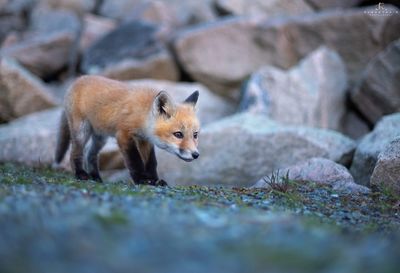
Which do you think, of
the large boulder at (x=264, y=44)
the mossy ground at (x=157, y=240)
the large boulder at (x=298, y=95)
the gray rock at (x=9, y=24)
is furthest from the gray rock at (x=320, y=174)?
the gray rock at (x=9, y=24)

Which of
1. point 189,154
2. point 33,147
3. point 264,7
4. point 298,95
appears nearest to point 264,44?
point 298,95

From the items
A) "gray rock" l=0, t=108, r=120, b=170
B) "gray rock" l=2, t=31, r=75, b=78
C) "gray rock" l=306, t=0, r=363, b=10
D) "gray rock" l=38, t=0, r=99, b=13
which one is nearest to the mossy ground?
"gray rock" l=0, t=108, r=120, b=170

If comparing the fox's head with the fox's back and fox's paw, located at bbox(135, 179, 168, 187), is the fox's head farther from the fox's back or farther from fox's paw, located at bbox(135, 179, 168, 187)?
fox's paw, located at bbox(135, 179, 168, 187)

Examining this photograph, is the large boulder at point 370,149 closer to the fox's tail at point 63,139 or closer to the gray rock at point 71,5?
the fox's tail at point 63,139

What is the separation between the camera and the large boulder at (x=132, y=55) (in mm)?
13039

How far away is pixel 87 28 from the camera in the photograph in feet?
49.4

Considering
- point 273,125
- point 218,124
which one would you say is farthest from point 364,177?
point 218,124

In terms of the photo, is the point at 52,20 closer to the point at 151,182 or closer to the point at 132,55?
the point at 132,55

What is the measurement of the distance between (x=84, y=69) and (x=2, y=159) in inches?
182

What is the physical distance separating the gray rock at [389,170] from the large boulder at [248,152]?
6.82 ft

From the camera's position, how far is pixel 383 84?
10891 millimetres

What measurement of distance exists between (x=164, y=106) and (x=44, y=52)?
27.8 feet

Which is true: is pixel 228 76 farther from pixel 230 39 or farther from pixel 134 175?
pixel 134 175

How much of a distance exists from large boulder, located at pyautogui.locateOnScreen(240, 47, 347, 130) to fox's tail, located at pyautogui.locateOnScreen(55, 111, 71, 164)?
4.25m
